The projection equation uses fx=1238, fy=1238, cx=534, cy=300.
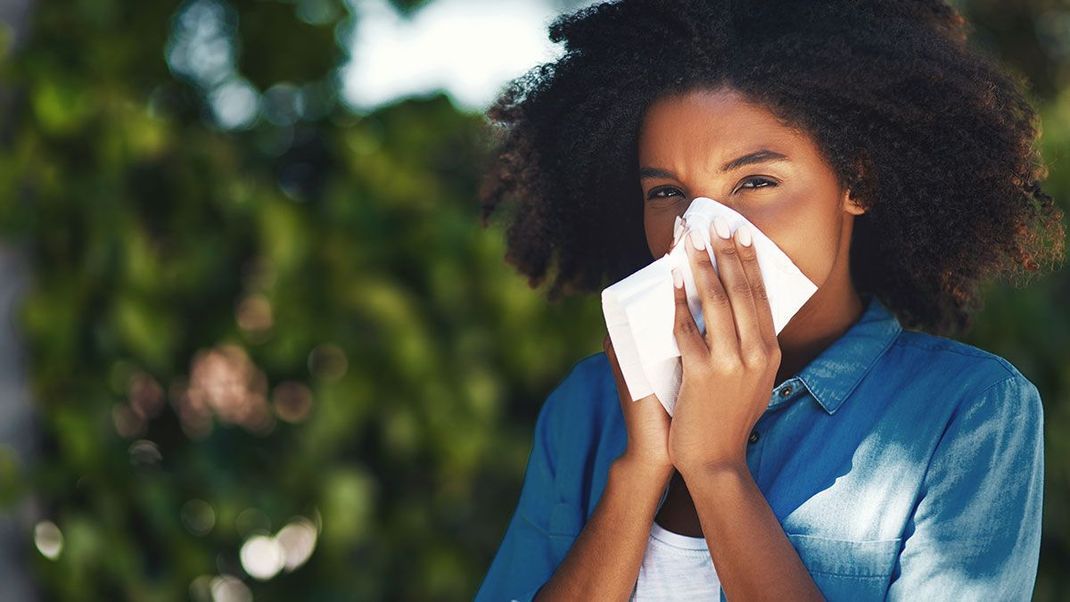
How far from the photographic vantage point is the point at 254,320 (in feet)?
10.3

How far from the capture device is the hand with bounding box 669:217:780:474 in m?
1.47

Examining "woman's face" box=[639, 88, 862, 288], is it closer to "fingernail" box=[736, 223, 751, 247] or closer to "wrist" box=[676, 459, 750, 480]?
"fingernail" box=[736, 223, 751, 247]

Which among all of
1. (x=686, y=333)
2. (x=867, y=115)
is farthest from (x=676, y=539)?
(x=867, y=115)

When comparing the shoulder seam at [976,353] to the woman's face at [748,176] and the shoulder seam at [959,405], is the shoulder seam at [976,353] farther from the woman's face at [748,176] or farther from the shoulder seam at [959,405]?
the woman's face at [748,176]

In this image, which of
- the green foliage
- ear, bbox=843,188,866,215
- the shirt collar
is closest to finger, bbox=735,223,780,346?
the shirt collar

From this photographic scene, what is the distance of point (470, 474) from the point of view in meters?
3.21

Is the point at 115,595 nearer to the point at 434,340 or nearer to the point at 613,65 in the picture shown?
the point at 434,340

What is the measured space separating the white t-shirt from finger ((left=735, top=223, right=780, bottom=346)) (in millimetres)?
256

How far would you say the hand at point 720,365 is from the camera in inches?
57.8

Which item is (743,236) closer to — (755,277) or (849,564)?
(755,277)

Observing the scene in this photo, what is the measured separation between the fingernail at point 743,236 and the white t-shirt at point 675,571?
0.34 meters

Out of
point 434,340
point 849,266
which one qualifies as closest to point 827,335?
point 849,266

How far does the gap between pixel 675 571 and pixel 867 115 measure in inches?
25.5

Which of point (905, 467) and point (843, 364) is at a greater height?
point (843, 364)
